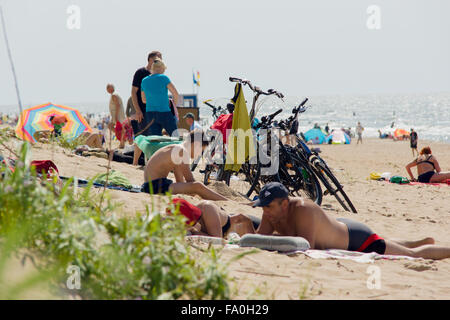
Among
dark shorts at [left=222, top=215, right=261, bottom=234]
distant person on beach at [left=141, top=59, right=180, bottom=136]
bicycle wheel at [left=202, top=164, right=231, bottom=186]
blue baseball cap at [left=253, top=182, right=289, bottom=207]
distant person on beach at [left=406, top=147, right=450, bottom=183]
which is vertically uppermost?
distant person on beach at [left=141, top=59, right=180, bottom=136]

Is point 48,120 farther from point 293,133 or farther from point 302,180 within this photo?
point 302,180

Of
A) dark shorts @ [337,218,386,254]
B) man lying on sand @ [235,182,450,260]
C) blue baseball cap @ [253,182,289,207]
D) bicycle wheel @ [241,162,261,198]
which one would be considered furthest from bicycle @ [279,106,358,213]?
blue baseball cap @ [253,182,289,207]

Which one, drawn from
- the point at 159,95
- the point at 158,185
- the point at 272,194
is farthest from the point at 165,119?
the point at 272,194

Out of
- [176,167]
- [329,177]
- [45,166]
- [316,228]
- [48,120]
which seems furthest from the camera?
[48,120]

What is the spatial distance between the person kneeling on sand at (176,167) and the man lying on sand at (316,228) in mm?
1273

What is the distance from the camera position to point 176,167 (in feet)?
19.5

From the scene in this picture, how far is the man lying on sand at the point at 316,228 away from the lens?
4.23 m

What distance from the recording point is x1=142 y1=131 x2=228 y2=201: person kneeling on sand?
5.82 m

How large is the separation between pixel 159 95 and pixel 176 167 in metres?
1.99

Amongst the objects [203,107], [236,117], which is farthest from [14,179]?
[203,107]

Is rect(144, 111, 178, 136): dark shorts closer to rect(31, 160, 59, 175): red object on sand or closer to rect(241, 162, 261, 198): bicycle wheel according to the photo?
rect(241, 162, 261, 198): bicycle wheel

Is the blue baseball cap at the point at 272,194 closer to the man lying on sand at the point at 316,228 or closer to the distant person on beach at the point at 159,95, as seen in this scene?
the man lying on sand at the point at 316,228

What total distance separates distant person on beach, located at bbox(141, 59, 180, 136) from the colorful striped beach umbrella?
2896mm

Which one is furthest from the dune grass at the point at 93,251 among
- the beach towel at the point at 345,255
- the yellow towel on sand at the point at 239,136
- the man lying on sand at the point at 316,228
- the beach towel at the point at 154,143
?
the beach towel at the point at 154,143
